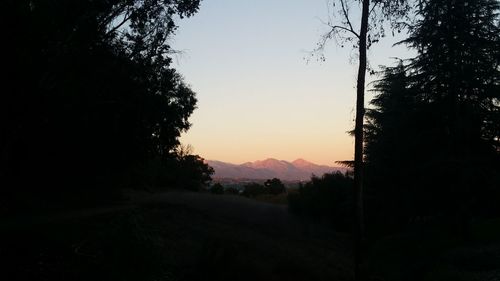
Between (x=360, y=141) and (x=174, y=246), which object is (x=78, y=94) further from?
(x=360, y=141)

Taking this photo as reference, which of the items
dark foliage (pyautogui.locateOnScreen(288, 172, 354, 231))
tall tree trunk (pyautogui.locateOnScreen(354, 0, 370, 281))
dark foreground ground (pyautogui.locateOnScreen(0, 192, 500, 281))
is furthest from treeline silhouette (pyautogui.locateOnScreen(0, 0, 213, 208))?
tall tree trunk (pyautogui.locateOnScreen(354, 0, 370, 281))

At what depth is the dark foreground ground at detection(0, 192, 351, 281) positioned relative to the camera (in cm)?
943

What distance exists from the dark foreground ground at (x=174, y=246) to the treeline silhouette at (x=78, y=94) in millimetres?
3206

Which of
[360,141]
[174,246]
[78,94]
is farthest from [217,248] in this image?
[78,94]

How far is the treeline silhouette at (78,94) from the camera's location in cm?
1920

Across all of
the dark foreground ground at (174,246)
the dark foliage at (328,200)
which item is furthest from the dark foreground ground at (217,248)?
the dark foliage at (328,200)

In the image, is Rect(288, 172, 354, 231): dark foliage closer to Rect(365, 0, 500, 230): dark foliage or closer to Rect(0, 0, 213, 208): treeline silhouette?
Rect(365, 0, 500, 230): dark foliage

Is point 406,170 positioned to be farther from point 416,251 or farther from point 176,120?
point 176,120

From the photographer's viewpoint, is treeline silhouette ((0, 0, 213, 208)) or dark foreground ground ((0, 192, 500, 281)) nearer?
dark foreground ground ((0, 192, 500, 281))

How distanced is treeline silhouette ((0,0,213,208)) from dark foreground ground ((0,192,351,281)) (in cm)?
321

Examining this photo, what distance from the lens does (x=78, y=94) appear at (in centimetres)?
2138

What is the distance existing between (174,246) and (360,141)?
6.64 metres

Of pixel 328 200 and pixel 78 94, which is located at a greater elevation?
pixel 78 94

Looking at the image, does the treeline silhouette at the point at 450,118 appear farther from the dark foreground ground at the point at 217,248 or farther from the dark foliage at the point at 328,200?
the dark foliage at the point at 328,200
